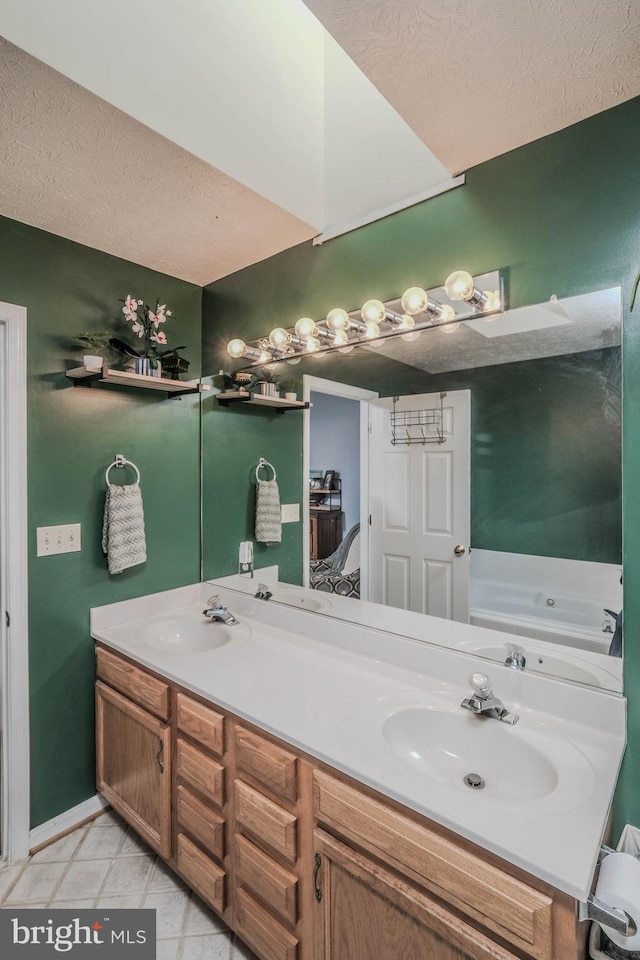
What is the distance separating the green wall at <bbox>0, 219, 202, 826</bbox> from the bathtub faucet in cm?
151

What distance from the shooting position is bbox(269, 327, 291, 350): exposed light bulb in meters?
1.88

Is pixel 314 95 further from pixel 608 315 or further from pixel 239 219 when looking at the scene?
pixel 608 315

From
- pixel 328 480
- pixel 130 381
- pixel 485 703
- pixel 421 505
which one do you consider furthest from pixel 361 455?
pixel 130 381

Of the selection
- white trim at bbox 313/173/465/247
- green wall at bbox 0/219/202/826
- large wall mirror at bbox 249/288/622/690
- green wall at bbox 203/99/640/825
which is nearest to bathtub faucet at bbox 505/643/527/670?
large wall mirror at bbox 249/288/622/690

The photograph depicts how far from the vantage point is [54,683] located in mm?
1855

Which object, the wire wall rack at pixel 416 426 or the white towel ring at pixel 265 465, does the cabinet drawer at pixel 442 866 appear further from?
the white towel ring at pixel 265 465

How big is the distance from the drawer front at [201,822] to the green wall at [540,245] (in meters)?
1.09

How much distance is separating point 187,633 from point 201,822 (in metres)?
0.72

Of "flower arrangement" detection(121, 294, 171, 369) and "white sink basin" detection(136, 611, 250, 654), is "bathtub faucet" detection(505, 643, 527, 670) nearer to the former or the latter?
"white sink basin" detection(136, 611, 250, 654)

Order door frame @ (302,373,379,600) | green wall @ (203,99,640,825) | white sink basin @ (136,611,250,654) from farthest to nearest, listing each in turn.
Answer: white sink basin @ (136,611,250,654) → door frame @ (302,373,379,600) → green wall @ (203,99,640,825)

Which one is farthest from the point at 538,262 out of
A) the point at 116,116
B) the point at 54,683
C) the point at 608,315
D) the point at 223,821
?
→ the point at 54,683

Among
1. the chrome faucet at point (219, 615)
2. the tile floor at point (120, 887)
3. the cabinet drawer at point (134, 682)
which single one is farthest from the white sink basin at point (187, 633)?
the tile floor at point (120, 887)

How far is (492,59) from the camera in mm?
1059

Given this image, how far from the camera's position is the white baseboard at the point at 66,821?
182 centimetres
